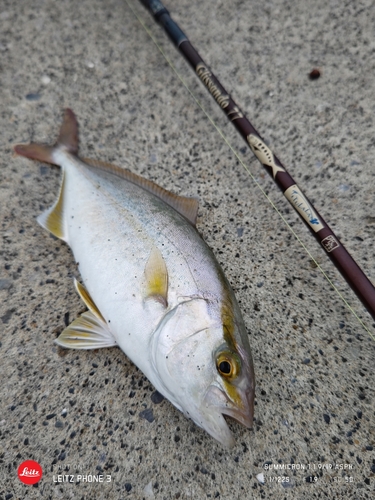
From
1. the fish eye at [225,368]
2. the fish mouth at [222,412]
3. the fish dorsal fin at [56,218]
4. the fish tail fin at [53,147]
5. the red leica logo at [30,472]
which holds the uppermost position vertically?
the fish tail fin at [53,147]

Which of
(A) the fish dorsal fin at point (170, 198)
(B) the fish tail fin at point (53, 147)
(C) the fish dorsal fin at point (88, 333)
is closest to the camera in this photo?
(C) the fish dorsal fin at point (88, 333)

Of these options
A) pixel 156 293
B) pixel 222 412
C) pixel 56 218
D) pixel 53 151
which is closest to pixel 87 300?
pixel 156 293

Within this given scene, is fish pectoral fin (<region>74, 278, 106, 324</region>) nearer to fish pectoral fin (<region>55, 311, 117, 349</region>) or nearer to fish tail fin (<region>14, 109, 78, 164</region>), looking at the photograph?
fish pectoral fin (<region>55, 311, 117, 349</region>)

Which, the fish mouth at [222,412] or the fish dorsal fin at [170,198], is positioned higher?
the fish dorsal fin at [170,198]

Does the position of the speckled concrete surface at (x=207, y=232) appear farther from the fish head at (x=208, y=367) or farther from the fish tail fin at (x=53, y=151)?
the fish head at (x=208, y=367)

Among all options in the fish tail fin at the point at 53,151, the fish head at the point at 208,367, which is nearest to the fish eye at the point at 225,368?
the fish head at the point at 208,367

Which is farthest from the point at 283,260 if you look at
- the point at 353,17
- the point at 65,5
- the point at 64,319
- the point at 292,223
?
the point at 65,5

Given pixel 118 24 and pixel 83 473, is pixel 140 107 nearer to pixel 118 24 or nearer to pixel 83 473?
pixel 118 24
